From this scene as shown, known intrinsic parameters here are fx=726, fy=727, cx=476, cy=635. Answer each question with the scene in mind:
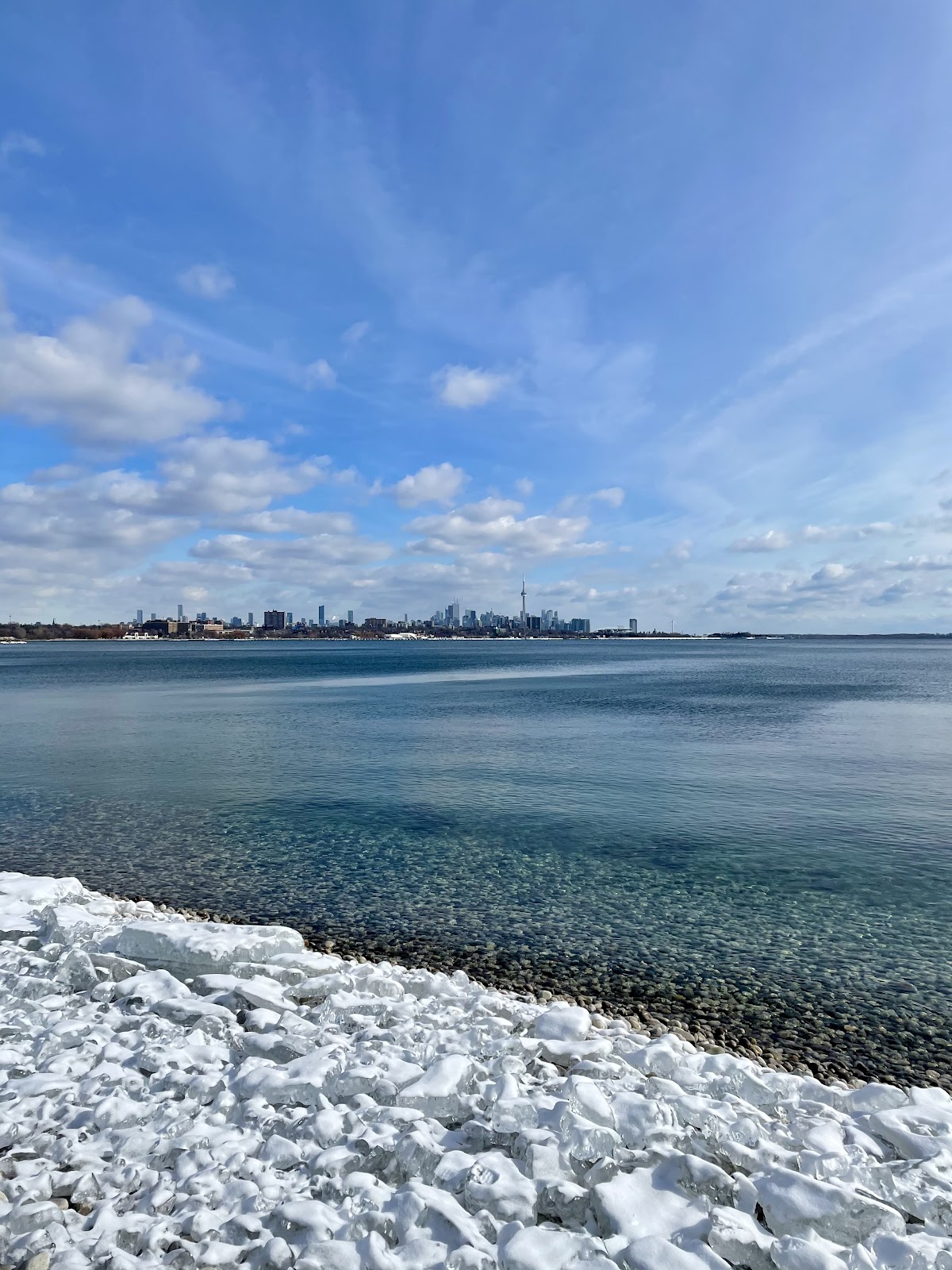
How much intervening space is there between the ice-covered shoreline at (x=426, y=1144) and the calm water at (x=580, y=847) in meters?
2.36

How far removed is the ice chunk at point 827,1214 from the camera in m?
5.17

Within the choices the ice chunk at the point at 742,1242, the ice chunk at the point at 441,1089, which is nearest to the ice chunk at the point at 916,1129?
the ice chunk at the point at 742,1242

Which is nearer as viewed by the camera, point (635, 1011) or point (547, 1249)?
point (547, 1249)

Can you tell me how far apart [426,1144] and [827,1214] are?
3.02 m

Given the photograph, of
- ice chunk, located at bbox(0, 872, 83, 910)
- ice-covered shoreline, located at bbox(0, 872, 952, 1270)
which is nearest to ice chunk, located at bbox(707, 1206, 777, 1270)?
ice-covered shoreline, located at bbox(0, 872, 952, 1270)

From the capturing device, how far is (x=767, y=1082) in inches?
289

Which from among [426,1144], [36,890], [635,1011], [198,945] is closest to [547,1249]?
[426,1144]

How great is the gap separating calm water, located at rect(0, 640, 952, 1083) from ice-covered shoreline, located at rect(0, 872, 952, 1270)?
2359 millimetres

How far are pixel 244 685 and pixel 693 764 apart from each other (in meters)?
57.0

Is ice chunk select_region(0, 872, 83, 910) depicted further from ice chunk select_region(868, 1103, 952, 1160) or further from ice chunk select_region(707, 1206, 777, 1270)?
ice chunk select_region(868, 1103, 952, 1160)

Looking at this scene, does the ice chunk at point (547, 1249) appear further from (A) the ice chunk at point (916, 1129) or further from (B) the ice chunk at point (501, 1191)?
(A) the ice chunk at point (916, 1129)

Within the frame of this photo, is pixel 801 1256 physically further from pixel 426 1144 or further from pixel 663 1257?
pixel 426 1144

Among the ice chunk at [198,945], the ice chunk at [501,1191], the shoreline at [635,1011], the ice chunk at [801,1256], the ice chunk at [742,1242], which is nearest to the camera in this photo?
the ice chunk at [801,1256]

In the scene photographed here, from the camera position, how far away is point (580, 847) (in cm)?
1759
